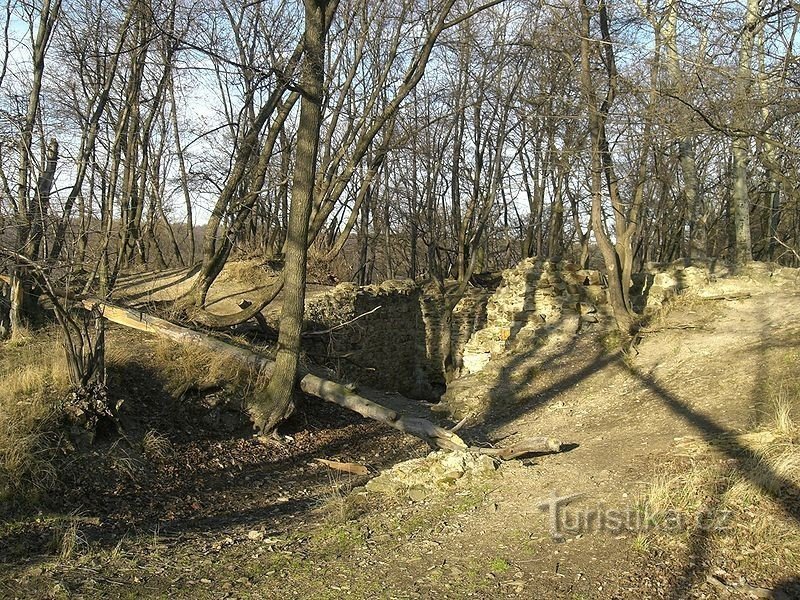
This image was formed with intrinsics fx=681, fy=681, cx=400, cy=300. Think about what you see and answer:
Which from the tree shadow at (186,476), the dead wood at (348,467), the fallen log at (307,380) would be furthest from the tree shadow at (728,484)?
the dead wood at (348,467)

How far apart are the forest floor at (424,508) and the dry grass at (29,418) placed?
0.24 m

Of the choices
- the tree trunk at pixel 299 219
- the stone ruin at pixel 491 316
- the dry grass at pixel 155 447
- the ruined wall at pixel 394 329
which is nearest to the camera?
the dry grass at pixel 155 447

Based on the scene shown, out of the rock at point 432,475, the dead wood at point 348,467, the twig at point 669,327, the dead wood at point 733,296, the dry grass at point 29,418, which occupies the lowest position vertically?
the dead wood at point 348,467

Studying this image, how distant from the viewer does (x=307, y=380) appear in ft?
26.9

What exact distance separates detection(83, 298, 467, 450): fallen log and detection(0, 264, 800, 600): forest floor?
0.29m

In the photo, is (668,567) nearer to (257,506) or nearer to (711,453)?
(711,453)

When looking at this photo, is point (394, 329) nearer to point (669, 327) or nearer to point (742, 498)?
point (669, 327)

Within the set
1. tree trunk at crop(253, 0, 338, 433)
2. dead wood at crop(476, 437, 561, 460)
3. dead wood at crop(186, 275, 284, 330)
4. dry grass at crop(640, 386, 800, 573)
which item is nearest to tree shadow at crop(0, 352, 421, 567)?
tree trunk at crop(253, 0, 338, 433)

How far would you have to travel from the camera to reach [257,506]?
19.9 feet

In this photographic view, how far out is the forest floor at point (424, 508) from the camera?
160 inches

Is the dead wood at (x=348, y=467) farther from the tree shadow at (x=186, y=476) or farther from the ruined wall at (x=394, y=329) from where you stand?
the ruined wall at (x=394, y=329)

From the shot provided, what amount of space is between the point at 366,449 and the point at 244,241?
34.6 ft

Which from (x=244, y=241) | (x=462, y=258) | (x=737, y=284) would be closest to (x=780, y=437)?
(x=737, y=284)

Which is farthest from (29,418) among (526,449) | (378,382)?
(378,382)
